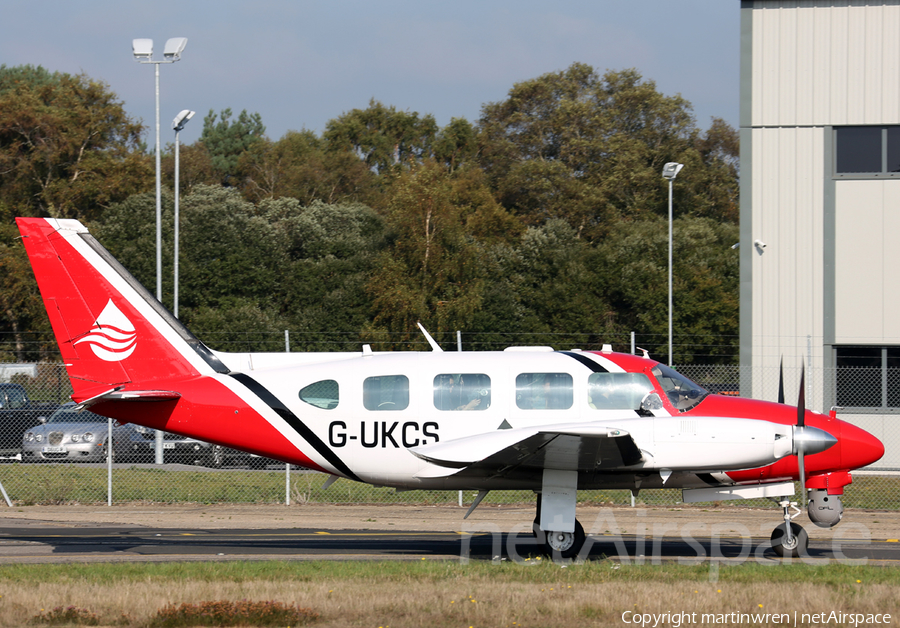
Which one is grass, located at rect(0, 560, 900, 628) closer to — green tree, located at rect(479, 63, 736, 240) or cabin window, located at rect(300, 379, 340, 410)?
cabin window, located at rect(300, 379, 340, 410)

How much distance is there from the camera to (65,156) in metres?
50.3

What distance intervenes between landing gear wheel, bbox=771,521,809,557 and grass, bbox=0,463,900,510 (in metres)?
5.99

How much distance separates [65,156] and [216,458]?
33650 millimetres

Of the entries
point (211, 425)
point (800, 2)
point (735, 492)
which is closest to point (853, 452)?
point (735, 492)

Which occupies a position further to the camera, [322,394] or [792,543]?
[322,394]

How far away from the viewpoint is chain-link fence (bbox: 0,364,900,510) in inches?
761

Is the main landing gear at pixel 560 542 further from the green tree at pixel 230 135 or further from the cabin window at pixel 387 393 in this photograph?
the green tree at pixel 230 135

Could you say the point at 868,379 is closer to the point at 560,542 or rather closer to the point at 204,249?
the point at 560,542

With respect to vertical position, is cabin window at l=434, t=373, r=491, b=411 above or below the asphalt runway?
above

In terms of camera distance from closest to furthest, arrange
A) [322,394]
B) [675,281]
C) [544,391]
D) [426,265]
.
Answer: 1. [544,391]
2. [322,394]
3. [426,265]
4. [675,281]

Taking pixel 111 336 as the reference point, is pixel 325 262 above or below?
above

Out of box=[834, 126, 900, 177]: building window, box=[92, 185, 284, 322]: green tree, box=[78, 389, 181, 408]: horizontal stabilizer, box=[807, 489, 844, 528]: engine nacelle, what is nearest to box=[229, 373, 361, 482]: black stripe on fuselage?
box=[78, 389, 181, 408]: horizontal stabilizer

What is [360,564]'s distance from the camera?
1200 cm

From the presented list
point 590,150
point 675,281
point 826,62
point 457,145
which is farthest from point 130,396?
point 457,145
